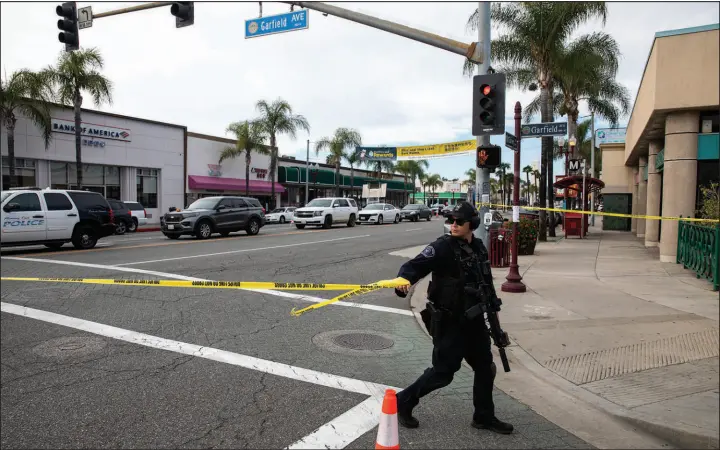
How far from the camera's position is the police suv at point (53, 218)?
13422 millimetres

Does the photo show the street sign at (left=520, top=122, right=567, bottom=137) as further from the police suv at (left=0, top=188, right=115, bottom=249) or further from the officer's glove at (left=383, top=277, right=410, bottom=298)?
the police suv at (left=0, top=188, right=115, bottom=249)

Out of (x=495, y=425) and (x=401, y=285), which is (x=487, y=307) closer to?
(x=401, y=285)

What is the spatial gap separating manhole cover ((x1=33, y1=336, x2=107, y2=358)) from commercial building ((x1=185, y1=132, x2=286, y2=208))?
102 ft

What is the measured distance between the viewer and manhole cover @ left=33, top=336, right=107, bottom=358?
5.46 meters

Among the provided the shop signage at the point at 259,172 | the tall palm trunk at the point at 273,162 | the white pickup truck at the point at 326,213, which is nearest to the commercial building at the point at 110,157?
the shop signage at the point at 259,172

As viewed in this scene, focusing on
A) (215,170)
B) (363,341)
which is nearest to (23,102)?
(215,170)

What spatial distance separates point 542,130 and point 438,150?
103 feet

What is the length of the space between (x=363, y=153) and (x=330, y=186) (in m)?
5.77

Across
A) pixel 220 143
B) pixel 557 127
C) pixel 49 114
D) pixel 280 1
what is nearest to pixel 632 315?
pixel 557 127

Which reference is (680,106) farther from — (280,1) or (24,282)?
(24,282)

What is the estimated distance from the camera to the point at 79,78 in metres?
25.7

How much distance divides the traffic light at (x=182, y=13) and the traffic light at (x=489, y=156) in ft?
24.5

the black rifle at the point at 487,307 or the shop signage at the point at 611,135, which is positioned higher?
the shop signage at the point at 611,135

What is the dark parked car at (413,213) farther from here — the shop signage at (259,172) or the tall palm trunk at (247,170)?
the shop signage at (259,172)
